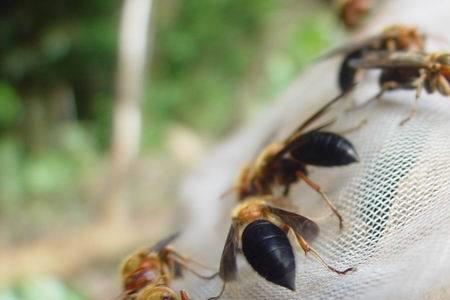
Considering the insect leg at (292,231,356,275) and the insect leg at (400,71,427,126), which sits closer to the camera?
the insect leg at (292,231,356,275)

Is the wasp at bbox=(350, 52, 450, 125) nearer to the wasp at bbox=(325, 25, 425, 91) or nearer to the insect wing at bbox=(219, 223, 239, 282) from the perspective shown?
the wasp at bbox=(325, 25, 425, 91)

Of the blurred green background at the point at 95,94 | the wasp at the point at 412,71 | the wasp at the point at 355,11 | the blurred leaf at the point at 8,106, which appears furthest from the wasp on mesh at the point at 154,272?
the blurred leaf at the point at 8,106

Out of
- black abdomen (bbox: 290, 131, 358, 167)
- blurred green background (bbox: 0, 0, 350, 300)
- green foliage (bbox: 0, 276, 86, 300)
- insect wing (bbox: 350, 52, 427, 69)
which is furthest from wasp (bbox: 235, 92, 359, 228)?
blurred green background (bbox: 0, 0, 350, 300)

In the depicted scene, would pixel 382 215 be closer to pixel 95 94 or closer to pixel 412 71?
pixel 412 71

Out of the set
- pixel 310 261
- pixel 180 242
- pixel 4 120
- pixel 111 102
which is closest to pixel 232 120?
pixel 111 102

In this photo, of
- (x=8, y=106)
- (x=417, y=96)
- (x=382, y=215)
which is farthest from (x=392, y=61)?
(x=8, y=106)
